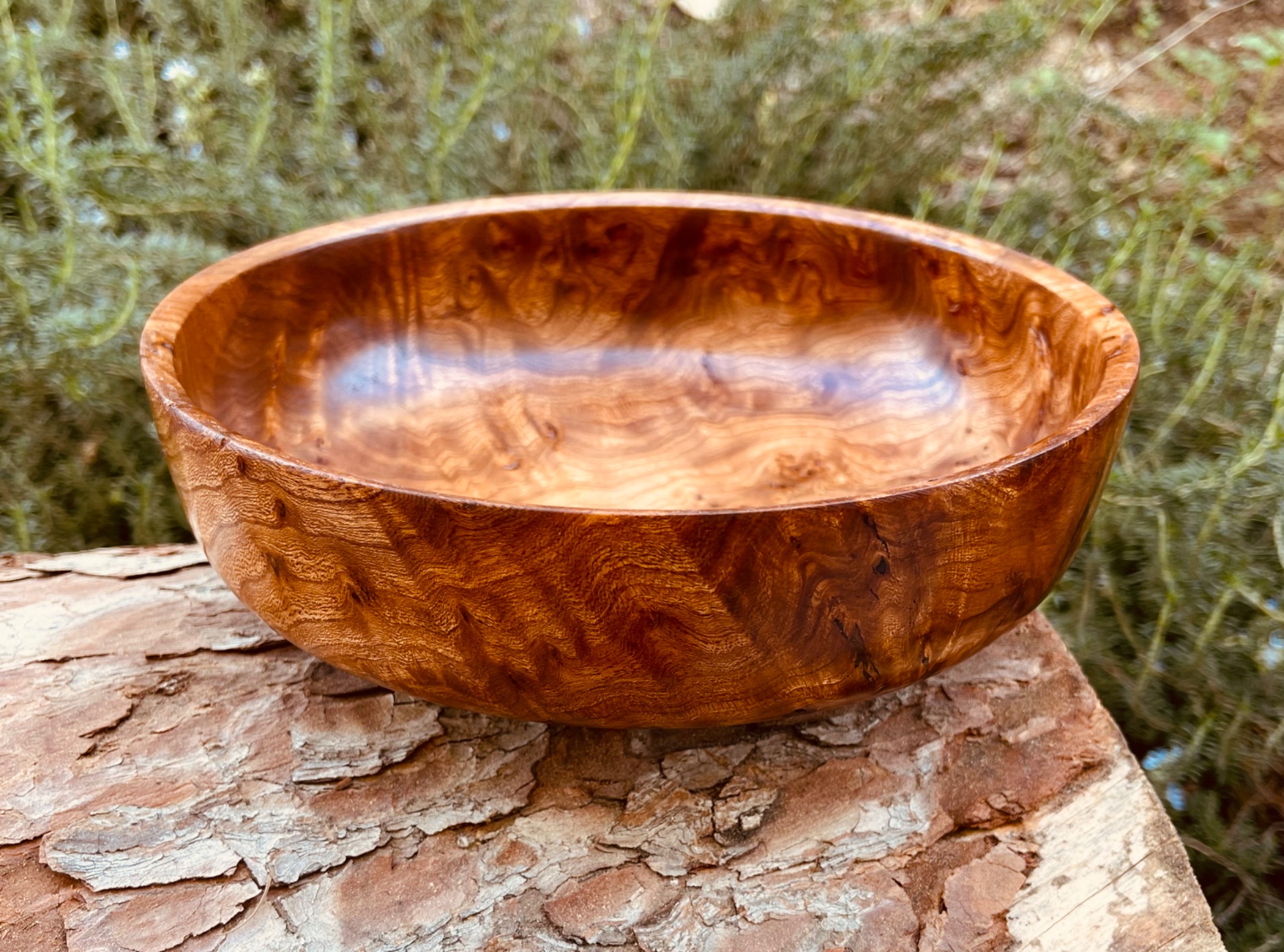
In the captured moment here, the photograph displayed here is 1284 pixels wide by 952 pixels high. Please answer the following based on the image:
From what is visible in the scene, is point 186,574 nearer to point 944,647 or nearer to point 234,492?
point 234,492

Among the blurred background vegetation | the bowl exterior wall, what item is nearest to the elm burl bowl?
the bowl exterior wall

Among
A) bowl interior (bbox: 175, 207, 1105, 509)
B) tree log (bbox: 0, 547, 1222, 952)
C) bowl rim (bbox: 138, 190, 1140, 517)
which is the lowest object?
tree log (bbox: 0, 547, 1222, 952)

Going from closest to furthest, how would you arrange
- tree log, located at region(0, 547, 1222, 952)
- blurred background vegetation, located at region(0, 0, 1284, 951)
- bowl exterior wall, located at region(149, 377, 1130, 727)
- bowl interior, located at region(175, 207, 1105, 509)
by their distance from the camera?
bowl exterior wall, located at region(149, 377, 1130, 727), tree log, located at region(0, 547, 1222, 952), bowl interior, located at region(175, 207, 1105, 509), blurred background vegetation, located at region(0, 0, 1284, 951)

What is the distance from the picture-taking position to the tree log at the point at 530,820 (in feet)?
1.97

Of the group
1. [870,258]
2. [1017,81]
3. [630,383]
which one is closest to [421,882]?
[630,383]

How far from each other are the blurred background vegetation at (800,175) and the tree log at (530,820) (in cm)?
35

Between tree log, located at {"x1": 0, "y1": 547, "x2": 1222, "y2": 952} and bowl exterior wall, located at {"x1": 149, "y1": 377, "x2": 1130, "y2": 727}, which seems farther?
tree log, located at {"x1": 0, "y1": 547, "x2": 1222, "y2": 952}

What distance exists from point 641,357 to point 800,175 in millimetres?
689

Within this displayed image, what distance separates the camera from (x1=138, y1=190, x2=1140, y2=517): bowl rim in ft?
1.62

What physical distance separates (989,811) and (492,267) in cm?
60

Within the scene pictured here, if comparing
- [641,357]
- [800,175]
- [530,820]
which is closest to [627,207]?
[641,357]

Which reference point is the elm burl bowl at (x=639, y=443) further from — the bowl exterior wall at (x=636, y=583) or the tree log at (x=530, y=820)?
the tree log at (x=530, y=820)

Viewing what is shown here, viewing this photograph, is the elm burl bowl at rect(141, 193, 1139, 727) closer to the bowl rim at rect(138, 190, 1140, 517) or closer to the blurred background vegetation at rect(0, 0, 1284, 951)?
the bowl rim at rect(138, 190, 1140, 517)

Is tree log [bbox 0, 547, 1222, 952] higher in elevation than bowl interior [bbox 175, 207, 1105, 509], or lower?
lower
